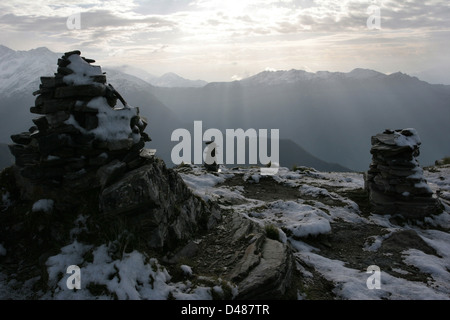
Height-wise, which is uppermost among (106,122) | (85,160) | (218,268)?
(106,122)

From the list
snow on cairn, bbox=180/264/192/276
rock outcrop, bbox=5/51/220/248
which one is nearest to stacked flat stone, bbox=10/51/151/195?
rock outcrop, bbox=5/51/220/248

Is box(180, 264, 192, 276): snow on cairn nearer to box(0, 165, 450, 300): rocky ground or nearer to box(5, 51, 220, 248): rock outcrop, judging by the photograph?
box(0, 165, 450, 300): rocky ground

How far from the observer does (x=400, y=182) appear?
2016cm

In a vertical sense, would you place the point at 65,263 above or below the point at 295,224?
above

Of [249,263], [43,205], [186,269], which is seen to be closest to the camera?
[186,269]

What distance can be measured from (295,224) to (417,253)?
5725 millimetres

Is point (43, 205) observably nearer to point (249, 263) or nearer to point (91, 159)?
point (91, 159)

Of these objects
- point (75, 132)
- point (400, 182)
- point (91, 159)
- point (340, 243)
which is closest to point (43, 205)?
point (91, 159)

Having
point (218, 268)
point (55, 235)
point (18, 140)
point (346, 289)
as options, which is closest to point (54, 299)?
point (55, 235)

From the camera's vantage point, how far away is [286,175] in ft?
101

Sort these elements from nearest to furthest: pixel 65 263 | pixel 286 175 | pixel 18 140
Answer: pixel 65 263, pixel 18 140, pixel 286 175

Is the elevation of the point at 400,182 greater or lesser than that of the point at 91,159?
lesser

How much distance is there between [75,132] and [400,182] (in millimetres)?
19779

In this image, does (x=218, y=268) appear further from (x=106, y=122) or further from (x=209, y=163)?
(x=209, y=163)
